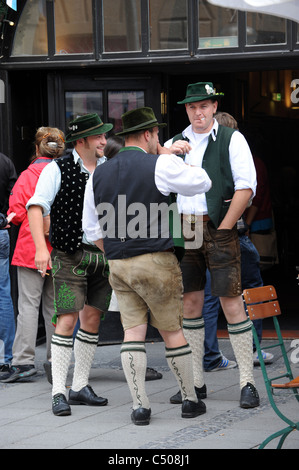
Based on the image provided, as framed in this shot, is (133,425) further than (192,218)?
No

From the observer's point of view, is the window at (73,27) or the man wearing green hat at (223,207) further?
the window at (73,27)

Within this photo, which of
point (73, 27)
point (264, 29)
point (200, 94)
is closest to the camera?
point (200, 94)

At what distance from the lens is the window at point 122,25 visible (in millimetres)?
7898

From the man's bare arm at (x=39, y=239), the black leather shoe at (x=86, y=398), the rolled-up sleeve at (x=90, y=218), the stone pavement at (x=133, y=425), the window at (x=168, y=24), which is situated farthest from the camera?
the window at (x=168, y=24)

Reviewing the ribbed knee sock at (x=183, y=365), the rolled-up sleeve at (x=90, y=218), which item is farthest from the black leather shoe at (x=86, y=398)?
the rolled-up sleeve at (x=90, y=218)

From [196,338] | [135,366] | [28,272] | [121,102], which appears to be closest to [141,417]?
[135,366]

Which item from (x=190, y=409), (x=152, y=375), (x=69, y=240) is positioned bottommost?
(x=152, y=375)

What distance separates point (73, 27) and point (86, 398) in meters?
3.46

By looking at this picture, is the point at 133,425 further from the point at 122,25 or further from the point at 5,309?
the point at 122,25

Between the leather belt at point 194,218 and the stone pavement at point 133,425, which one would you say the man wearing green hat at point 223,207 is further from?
the stone pavement at point 133,425

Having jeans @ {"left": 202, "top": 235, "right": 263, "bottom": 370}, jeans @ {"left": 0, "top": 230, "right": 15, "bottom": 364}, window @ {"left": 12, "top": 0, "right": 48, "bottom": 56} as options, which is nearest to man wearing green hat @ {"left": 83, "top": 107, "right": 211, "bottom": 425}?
jeans @ {"left": 202, "top": 235, "right": 263, "bottom": 370}

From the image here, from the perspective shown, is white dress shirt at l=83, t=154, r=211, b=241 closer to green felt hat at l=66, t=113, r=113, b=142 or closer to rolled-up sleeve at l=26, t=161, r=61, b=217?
green felt hat at l=66, t=113, r=113, b=142

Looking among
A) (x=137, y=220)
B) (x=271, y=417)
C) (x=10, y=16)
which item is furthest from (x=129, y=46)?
(x=271, y=417)

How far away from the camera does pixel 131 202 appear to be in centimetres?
549
